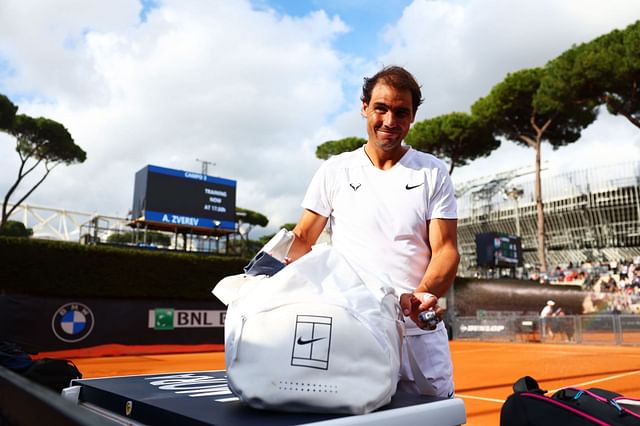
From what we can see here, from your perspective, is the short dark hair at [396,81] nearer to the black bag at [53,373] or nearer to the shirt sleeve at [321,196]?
the shirt sleeve at [321,196]

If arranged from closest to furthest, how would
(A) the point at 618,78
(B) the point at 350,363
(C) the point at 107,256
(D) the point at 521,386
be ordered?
(B) the point at 350,363 < (D) the point at 521,386 < (C) the point at 107,256 < (A) the point at 618,78

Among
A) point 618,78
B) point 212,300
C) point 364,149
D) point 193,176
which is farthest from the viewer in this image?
point 618,78

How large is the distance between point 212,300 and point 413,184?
14.7 m

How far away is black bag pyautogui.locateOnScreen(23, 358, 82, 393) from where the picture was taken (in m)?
2.61

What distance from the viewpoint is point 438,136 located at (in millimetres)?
35375

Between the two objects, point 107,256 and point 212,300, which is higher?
point 107,256

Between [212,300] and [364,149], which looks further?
[212,300]

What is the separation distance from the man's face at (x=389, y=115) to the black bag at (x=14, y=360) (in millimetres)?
2758

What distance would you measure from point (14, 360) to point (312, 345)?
119 inches

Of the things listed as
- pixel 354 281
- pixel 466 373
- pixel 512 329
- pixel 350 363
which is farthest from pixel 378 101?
pixel 512 329

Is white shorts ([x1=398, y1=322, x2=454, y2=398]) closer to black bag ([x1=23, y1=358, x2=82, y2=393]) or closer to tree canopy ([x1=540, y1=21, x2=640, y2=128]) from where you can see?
black bag ([x1=23, y1=358, x2=82, y2=393])

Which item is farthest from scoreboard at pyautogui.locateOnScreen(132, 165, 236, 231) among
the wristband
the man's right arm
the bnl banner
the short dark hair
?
the wristband

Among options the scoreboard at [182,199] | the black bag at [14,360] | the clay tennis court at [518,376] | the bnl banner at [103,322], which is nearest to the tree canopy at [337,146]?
the scoreboard at [182,199]

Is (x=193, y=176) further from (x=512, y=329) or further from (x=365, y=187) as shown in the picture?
(x=365, y=187)
